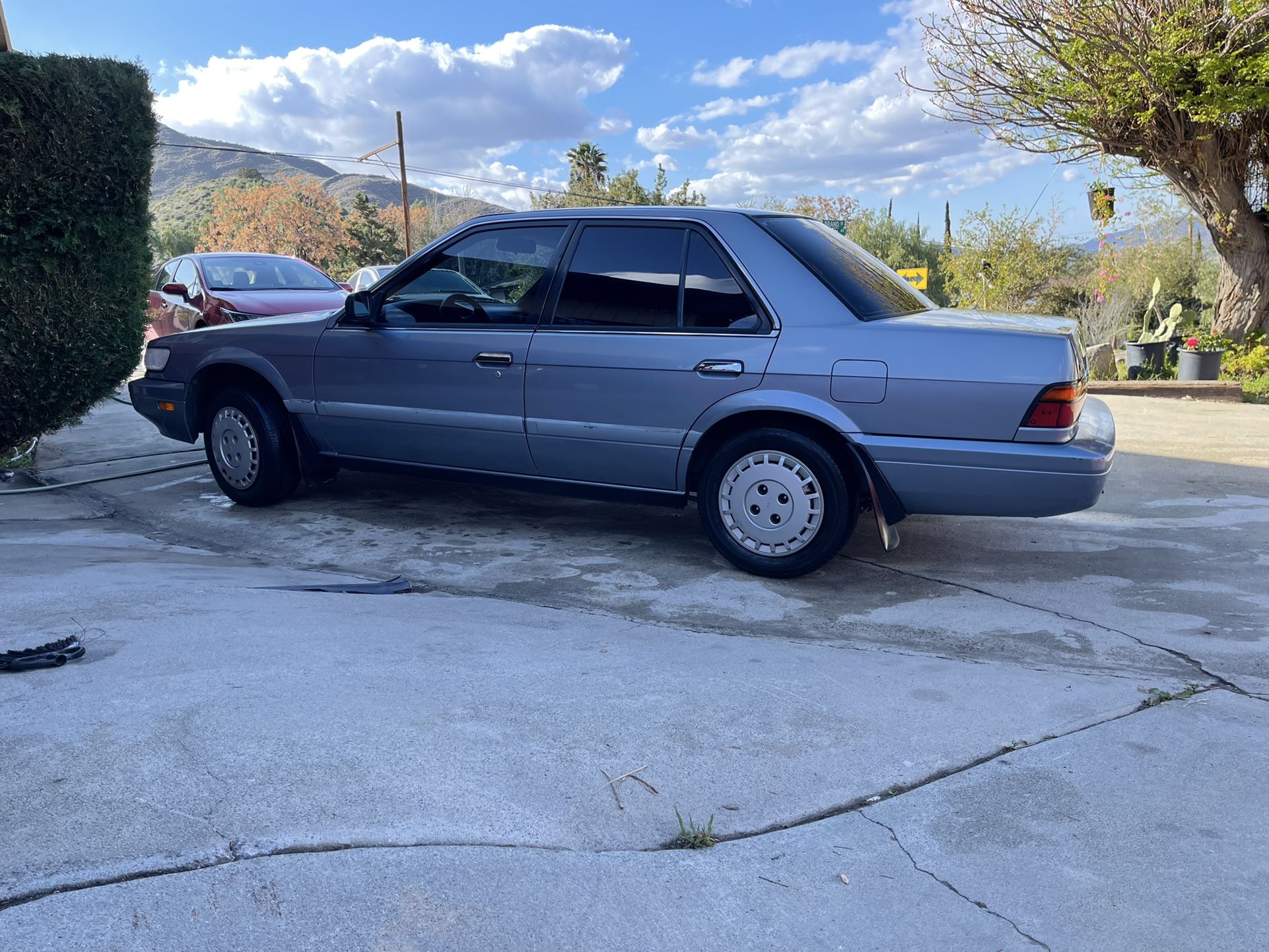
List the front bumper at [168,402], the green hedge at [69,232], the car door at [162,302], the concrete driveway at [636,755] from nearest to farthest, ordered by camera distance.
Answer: the concrete driveway at [636,755], the front bumper at [168,402], the green hedge at [69,232], the car door at [162,302]

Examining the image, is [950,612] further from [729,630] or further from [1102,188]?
[1102,188]

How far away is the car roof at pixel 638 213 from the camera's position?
483 cm

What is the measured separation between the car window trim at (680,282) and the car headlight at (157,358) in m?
2.90

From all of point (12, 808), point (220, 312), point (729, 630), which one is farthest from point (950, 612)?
point (220, 312)

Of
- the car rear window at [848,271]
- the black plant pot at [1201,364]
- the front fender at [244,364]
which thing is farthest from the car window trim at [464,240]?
the black plant pot at [1201,364]

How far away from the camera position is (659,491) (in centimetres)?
495

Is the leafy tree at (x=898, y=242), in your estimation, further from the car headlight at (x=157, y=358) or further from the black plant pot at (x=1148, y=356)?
the car headlight at (x=157, y=358)

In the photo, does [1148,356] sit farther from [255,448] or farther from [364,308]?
[255,448]

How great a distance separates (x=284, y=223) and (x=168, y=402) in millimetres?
67705

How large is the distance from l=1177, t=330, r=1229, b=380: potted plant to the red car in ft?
35.7

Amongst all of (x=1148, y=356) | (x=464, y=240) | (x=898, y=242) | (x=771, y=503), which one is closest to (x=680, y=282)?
(x=771, y=503)

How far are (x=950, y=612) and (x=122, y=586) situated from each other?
3576 millimetres

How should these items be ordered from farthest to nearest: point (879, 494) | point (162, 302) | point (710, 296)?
point (162, 302) < point (710, 296) < point (879, 494)

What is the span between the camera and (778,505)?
4652 millimetres
